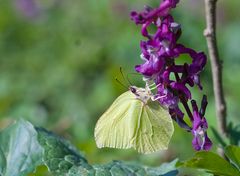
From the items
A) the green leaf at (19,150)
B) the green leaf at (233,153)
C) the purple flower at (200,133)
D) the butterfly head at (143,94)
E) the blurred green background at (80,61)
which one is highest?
the butterfly head at (143,94)

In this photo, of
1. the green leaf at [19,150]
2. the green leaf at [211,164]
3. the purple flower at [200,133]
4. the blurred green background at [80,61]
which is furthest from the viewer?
the blurred green background at [80,61]

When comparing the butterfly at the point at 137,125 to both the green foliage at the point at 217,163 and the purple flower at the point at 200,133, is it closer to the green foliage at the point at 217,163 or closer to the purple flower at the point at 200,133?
the purple flower at the point at 200,133

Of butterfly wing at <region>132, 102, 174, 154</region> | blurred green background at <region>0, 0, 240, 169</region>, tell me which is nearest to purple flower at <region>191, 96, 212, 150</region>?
butterfly wing at <region>132, 102, 174, 154</region>

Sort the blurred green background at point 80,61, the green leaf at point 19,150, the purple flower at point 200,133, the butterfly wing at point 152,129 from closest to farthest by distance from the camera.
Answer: the purple flower at point 200,133, the butterfly wing at point 152,129, the green leaf at point 19,150, the blurred green background at point 80,61

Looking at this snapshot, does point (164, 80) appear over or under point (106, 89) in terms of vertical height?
over

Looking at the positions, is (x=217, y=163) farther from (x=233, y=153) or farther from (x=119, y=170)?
(x=119, y=170)

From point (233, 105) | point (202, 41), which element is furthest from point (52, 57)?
point (233, 105)

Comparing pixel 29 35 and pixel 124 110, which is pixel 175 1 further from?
pixel 29 35

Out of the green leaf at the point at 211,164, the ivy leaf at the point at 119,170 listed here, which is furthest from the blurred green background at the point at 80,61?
the green leaf at the point at 211,164
